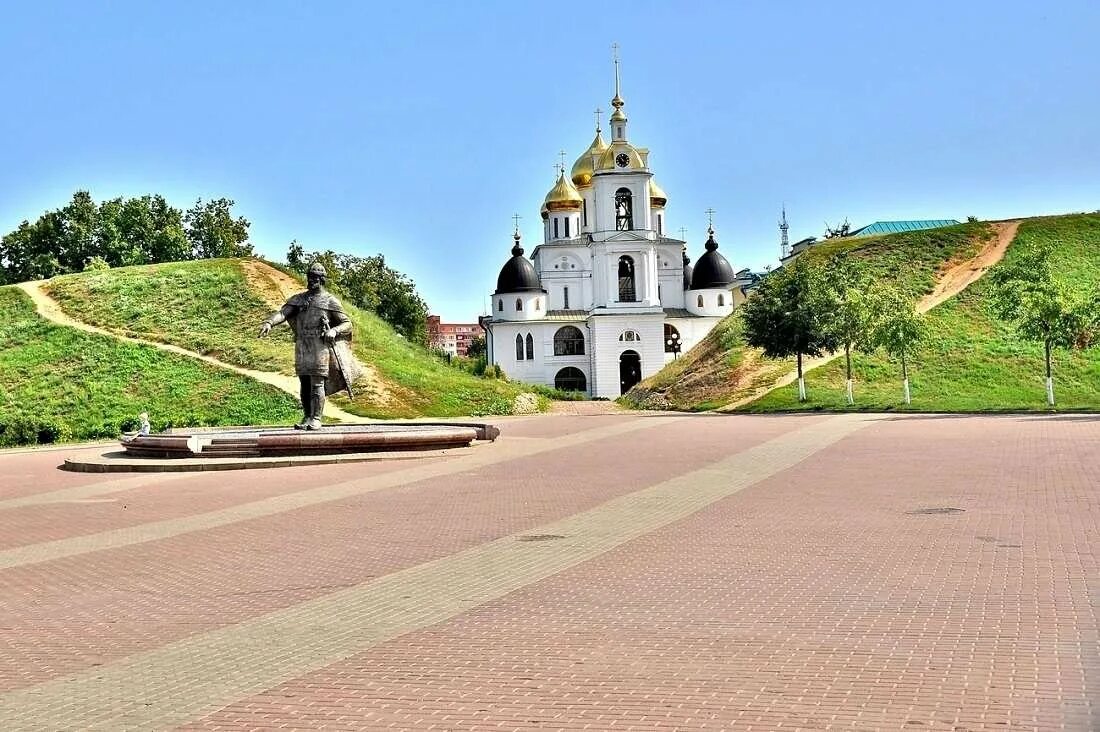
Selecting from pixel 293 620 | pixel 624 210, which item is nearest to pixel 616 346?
pixel 624 210

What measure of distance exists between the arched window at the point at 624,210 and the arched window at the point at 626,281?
2.13 metres

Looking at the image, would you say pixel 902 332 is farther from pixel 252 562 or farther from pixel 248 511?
pixel 252 562

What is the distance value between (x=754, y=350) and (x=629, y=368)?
19167 mm

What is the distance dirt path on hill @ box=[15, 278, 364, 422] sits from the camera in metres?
42.4

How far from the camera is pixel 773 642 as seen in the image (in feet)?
23.7

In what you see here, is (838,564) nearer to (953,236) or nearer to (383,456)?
(383,456)

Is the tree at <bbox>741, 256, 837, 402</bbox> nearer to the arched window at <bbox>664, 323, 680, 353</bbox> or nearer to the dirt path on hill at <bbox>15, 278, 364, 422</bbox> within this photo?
the dirt path on hill at <bbox>15, 278, 364, 422</bbox>

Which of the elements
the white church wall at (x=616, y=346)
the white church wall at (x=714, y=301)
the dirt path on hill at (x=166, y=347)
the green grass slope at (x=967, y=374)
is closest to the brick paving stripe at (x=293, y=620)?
the dirt path on hill at (x=166, y=347)

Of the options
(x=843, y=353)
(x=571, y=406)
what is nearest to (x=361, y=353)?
(x=571, y=406)

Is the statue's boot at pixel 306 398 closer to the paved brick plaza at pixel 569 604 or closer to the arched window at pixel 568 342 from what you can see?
the paved brick plaza at pixel 569 604

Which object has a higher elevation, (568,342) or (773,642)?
(568,342)

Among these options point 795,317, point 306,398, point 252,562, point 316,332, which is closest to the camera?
point 252,562

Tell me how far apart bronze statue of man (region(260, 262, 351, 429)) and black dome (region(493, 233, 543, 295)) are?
51570 mm

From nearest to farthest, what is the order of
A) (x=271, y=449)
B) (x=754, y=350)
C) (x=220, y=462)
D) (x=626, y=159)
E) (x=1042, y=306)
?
(x=220, y=462)
(x=271, y=449)
(x=1042, y=306)
(x=754, y=350)
(x=626, y=159)
